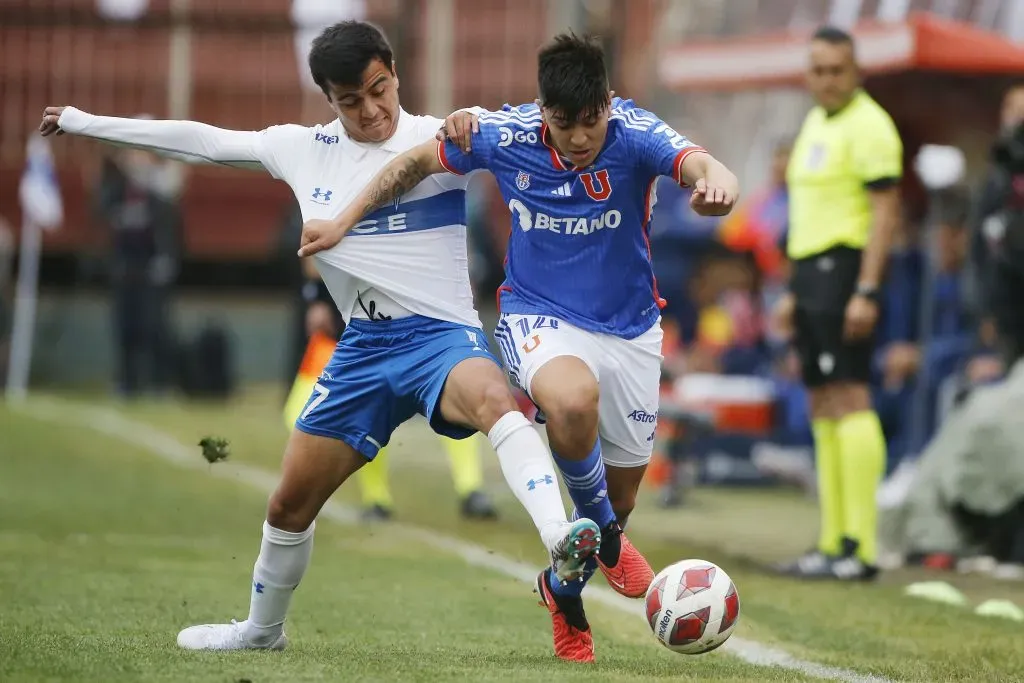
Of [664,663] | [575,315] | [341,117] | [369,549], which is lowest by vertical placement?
[369,549]

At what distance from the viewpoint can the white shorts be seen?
650 cm

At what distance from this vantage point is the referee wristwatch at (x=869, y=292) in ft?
30.3

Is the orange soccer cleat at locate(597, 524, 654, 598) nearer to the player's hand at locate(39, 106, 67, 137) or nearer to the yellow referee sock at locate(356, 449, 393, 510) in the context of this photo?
the player's hand at locate(39, 106, 67, 137)

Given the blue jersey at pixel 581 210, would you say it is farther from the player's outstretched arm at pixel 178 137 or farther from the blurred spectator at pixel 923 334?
the blurred spectator at pixel 923 334

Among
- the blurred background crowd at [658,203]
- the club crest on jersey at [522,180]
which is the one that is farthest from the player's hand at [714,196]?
the blurred background crowd at [658,203]

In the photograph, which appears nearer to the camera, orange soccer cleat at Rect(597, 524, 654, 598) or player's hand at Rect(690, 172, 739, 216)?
player's hand at Rect(690, 172, 739, 216)

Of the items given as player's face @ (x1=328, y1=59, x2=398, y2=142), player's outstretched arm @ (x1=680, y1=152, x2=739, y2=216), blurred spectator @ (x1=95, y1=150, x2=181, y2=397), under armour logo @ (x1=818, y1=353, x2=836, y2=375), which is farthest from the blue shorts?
blurred spectator @ (x1=95, y1=150, x2=181, y2=397)

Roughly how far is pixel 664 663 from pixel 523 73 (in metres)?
22.1

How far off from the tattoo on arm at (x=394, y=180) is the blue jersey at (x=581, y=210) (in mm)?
103

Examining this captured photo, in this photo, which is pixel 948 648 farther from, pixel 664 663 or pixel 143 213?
pixel 143 213

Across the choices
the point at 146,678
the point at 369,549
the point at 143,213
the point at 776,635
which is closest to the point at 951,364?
the point at 369,549

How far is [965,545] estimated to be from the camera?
10.1m

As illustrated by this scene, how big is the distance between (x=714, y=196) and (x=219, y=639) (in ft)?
7.96

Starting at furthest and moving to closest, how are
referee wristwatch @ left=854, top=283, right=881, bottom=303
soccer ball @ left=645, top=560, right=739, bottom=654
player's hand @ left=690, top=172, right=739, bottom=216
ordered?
1. referee wristwatch @ left=854, top=283, right=881, bottom=303
2. soccer ball @ left=645, top=560, right=739, bottom=654
3. player's hand @ left=690, top=172, right=739, bottom=216
